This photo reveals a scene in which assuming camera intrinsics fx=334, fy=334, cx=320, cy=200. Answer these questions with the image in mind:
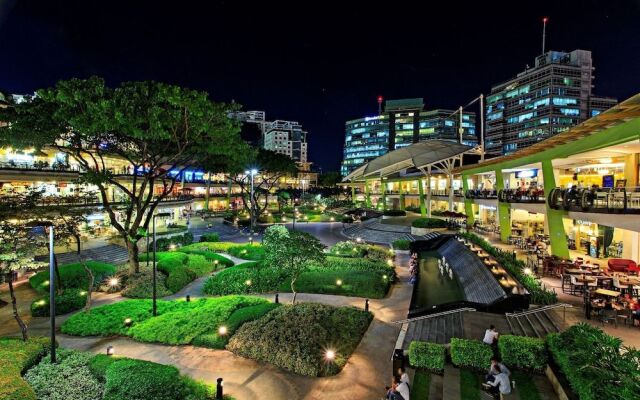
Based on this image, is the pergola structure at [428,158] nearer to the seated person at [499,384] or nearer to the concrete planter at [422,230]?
the concrete planter at [422,230]

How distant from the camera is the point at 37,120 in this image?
56.2 ft

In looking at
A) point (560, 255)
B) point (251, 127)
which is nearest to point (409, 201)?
point (560, 255)

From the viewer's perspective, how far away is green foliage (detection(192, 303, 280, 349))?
1284 centimetres

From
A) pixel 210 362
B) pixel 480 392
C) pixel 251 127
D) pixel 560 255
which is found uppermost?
pixel 251 127

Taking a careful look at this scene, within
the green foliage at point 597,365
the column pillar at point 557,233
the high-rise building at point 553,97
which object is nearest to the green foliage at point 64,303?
the green foliage at point 597,365

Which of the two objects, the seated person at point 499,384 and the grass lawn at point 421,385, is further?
the grass lawn at point 421,385

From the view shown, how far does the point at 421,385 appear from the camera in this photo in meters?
9.53

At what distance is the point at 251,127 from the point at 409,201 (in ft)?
349

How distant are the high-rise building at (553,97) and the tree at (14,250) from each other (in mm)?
99283

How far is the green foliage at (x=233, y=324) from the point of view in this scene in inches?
506

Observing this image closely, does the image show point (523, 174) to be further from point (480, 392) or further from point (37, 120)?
point (37, 120)

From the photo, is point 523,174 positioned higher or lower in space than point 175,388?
higher

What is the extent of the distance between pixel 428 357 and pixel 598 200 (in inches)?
391

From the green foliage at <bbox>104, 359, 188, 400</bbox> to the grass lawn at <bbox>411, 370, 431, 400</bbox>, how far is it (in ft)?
20.4
